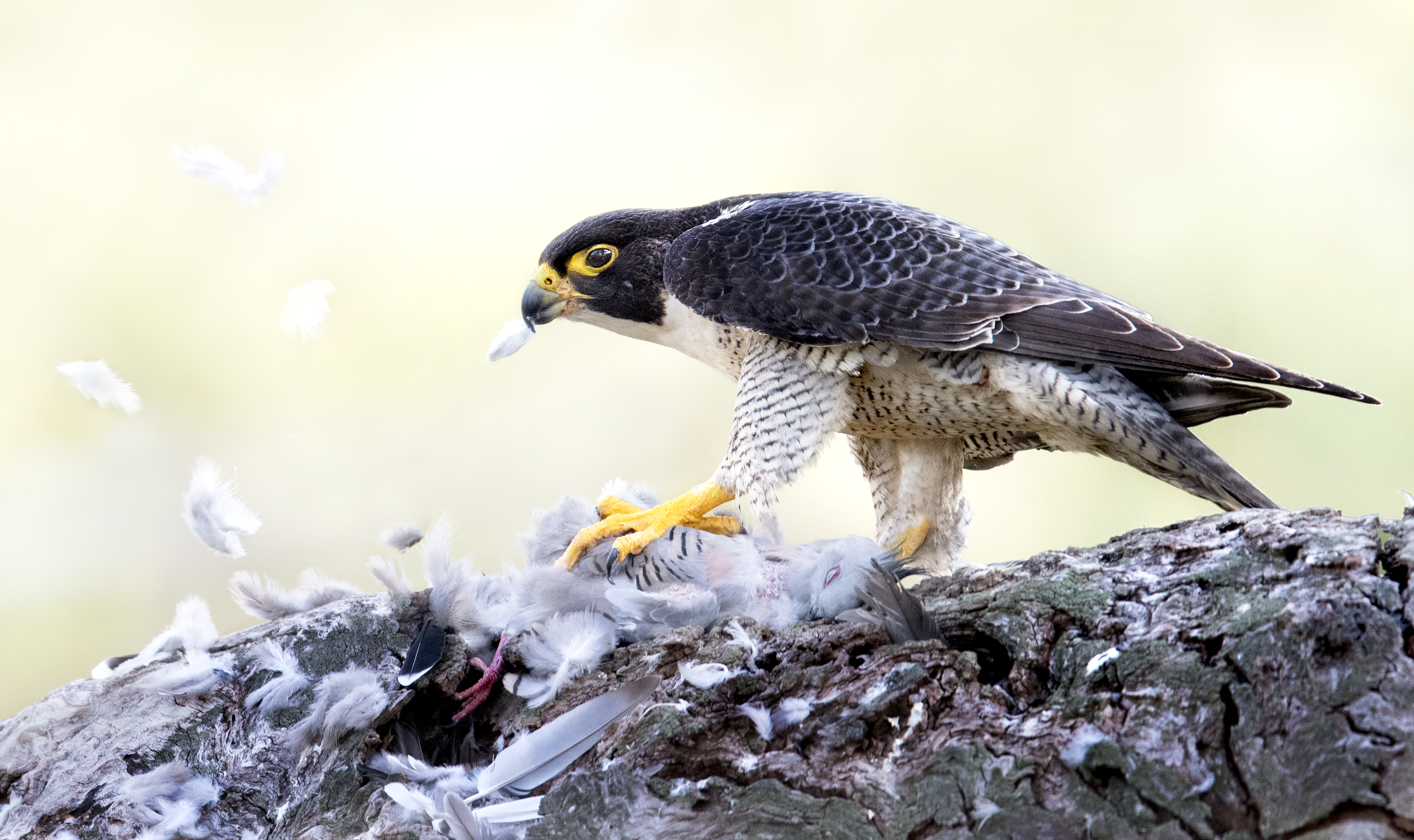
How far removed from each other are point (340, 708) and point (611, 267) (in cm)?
140

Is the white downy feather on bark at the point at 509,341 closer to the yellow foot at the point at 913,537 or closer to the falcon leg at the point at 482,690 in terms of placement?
the falcon leg at the point at 482,690

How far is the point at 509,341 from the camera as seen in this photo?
9.30 ft

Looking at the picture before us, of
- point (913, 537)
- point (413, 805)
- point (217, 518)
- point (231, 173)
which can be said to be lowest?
point (913, 537)

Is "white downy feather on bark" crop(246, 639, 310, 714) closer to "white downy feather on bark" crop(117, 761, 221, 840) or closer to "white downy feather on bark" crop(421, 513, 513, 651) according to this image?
"white downy feather on bark" crop(117, 761, 221, 840)

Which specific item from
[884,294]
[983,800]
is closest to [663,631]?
[983,800]

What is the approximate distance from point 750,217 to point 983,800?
5.37 feet

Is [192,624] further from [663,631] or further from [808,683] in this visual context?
[808,683]

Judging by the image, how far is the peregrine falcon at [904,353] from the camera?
214 centimetres

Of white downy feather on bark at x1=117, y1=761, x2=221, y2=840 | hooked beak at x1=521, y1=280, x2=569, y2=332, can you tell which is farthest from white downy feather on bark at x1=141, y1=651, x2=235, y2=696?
hooked beak at x1=521, y1=280, x2=569, y2=332

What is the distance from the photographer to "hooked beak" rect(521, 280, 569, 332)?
9.04 ft

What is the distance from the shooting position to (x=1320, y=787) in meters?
1.21

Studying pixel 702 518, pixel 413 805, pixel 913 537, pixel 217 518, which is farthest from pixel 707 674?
pixel 217 518

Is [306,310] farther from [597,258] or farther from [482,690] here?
[482,690]

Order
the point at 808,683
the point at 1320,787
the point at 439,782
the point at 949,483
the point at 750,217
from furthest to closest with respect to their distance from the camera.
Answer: the point at 949,483 < the point at 750,217 < the point at 439,782 < the point at 808,683 < the point at 1320,787
